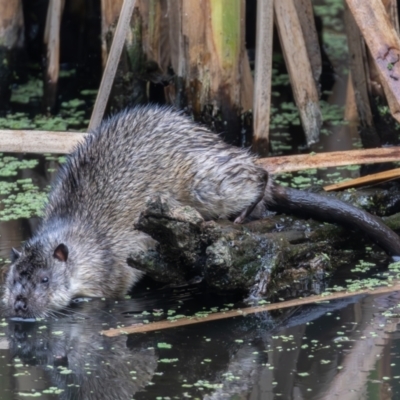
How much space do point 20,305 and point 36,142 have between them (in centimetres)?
187

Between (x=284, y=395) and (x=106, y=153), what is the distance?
8.34ft

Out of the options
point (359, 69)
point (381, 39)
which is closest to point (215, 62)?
point (359, 69)

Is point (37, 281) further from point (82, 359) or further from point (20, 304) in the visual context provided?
point (82, 359)

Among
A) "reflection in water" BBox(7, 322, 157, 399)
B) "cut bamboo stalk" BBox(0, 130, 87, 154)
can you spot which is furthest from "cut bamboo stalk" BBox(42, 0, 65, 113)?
"reflection in water" BBox(7, 322, 157, 399)

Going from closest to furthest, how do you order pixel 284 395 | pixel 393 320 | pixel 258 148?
pixel 284 395, pixel 393 320, pixel 258 148

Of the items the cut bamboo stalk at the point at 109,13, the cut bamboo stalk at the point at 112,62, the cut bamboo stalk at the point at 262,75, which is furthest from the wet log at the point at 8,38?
the cut bamboo stalk at the point at 262,75

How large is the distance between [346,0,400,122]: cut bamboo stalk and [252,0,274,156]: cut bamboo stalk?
1086mm

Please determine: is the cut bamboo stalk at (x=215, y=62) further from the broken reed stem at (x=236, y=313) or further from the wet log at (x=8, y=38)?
the broken reed stem at (x=236, y=313)

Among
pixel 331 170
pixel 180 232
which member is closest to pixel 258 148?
pixel 331 170

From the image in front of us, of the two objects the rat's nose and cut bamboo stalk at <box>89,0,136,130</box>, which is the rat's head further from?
cut bamboo stalk at <box>89,0,136,130</box>

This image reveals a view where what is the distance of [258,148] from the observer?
810cm

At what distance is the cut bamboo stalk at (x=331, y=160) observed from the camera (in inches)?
274

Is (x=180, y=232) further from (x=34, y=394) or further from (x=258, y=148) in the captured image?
(x=258, y=148)

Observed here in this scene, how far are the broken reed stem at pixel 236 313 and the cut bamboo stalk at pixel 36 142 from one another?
2264 millimetres
